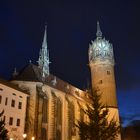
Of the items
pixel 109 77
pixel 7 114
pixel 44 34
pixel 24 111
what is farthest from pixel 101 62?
pixel 7 114

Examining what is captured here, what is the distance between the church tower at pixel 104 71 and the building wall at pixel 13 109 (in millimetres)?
29824

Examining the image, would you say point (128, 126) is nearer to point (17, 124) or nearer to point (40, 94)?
point (40, 94)

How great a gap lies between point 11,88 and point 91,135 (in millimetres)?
18716

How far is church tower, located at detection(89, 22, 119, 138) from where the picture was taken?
218 ft

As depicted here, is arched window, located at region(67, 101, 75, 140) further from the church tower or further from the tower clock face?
the tower clock face

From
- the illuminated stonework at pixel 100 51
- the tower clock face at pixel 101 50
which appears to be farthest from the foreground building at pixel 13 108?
the tower clock face at pixel 101 50

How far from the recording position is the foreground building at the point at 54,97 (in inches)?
1748

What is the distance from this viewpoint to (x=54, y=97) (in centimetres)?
5028

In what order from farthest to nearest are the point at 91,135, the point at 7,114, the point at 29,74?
1. the point at 29,74
2. the point at 7,114
3. the point at 91,135

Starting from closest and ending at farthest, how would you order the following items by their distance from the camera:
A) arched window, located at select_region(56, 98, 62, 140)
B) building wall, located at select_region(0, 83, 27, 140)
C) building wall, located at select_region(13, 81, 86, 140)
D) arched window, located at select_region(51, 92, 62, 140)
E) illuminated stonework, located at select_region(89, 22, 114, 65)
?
building wall, located at select_region(0, 83, 27, 140), building wall, located at select_region(13, 81, 86, 140), arched window, located at select_region(51, 92, 62, 140), arched window, located at select_region(56, 98, 62, 140), illuminated stonework, located at select_region(89, 22, 114, 65)

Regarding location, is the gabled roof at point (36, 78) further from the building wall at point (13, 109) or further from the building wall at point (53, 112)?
the building wall at point (13, 109)

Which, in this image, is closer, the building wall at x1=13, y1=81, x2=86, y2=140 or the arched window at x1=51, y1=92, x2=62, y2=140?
the building wall at x1=13, y1=81, x2=86, y2=140

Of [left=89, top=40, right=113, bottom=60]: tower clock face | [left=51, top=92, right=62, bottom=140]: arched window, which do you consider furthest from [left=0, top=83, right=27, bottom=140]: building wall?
[left=89, top=40, right=113, bottom=60]: tower clock face

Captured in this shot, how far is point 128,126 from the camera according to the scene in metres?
100
